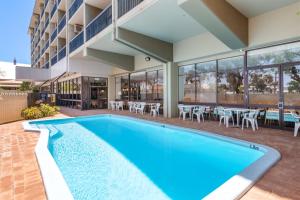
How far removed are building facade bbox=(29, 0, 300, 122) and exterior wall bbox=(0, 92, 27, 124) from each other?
461cm

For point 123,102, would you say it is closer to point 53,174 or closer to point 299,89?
point 299,89

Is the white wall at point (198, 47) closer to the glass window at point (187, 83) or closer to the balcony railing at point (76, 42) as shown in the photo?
the glass window at point (187, 83)

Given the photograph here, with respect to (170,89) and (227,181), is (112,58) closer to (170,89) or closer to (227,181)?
(170,89)

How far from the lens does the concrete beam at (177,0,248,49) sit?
19.3ft

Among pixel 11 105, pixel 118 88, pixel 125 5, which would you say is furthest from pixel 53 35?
pixel 125 5

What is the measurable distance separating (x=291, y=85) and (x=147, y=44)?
6.42 meters

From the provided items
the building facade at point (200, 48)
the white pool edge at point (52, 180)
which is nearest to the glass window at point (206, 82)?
the building facade at point (200, 48)

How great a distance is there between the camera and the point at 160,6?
6.86 m

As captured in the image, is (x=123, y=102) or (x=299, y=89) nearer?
(x=299, y=89)

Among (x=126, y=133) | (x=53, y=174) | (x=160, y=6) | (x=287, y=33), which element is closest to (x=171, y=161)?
(x=53, y=174)

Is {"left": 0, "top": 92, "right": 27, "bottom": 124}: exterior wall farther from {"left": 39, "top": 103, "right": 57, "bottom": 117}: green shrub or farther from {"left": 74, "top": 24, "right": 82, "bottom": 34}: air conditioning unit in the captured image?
{"left": 74, "top": 24, "right": 82, "bottom": 34}: air conditioning unit

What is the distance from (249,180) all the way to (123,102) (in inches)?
545

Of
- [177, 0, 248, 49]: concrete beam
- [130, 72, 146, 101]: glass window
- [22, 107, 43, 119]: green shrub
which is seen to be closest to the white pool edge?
[177, 0, 248, 49]: concrete beam

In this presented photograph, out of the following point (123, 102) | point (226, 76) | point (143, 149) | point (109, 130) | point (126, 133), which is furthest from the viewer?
point (123, 102)
